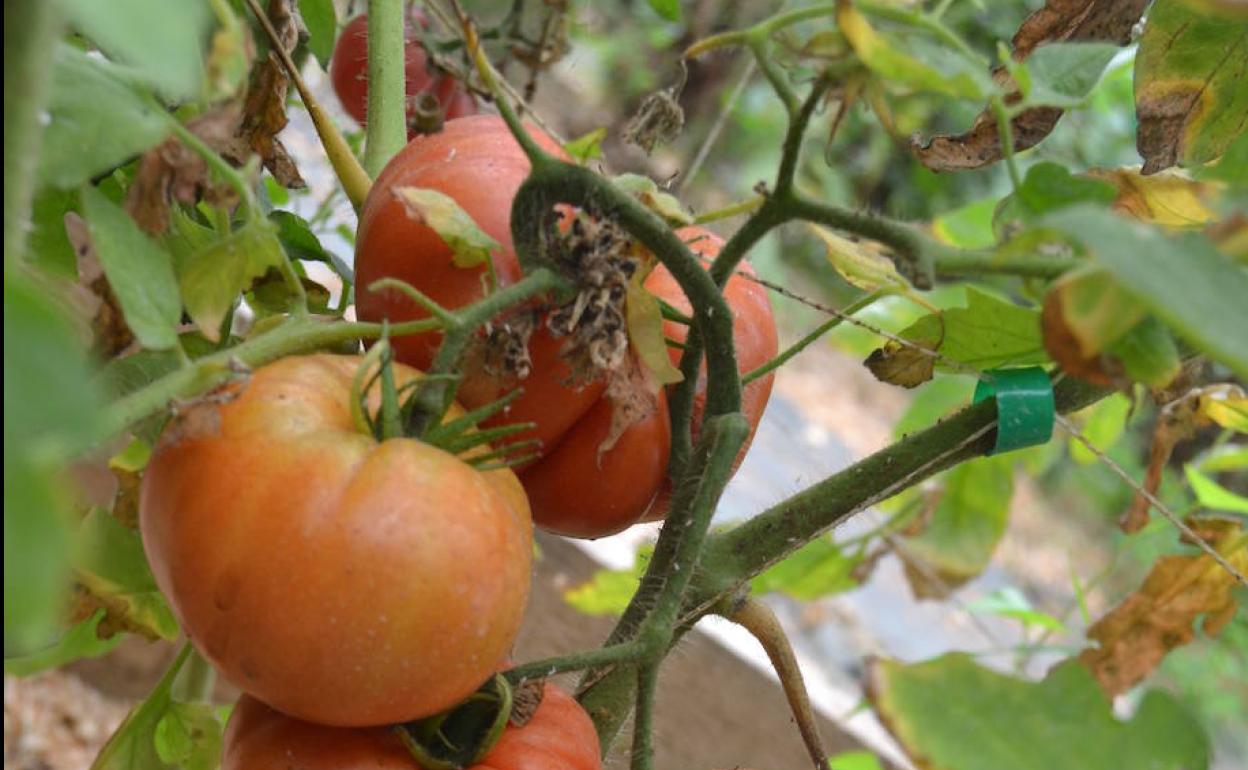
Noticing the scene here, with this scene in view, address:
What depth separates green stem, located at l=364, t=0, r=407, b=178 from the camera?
22.9 inches

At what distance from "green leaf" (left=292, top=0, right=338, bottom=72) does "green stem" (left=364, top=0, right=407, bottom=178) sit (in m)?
0.08

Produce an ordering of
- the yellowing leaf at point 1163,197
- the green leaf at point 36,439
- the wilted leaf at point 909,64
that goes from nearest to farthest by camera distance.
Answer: the green leaf at point 36,439 → the wilted leaf at point 909,64 → the yellowing leaf at point 1163,197

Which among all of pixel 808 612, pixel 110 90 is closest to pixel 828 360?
pixel 808 612

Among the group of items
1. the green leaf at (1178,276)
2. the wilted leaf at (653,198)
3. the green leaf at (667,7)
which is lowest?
the green leaf at (667,7)

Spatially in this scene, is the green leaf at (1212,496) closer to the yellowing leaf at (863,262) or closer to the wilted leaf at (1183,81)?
the wilted leaf at (1183,81)

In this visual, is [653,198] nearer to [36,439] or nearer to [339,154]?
[339,154]

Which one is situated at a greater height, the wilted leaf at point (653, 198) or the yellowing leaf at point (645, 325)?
the wilted leaf at point (653, 198)

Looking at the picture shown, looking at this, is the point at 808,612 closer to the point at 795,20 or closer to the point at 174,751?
the point at 174,751

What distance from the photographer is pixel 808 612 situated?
1.59m

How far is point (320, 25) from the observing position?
668 millimetres

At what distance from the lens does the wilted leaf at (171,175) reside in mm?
357

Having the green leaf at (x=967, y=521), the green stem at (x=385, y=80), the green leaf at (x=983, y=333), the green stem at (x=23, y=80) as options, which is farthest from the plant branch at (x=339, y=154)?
the green leaf at (x=967, y=521)

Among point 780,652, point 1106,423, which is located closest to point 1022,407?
point 780,652

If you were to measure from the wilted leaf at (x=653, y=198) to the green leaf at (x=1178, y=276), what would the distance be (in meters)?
0.19
